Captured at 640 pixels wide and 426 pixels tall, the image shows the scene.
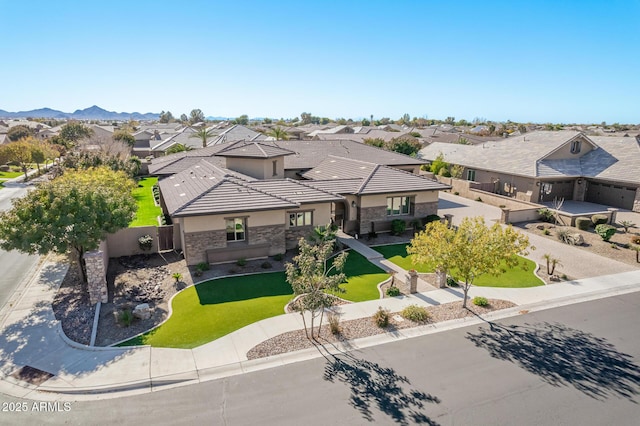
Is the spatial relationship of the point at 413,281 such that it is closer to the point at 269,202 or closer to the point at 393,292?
the point at 393,292

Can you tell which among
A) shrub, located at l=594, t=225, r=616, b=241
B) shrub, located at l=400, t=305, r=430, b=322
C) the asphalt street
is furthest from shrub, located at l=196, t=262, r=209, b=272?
shrub, located at l=594, t=225, r=616, b=241

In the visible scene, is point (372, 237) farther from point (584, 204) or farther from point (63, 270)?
point (584, 204)

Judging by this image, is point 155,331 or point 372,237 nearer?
point 155,331

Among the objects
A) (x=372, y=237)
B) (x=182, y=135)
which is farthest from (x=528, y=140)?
(x=182, y=135)

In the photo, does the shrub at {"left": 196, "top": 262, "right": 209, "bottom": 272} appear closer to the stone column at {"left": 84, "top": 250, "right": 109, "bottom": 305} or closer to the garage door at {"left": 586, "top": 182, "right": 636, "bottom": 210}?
the stone column at {"left": 84, "top": 250, "right": 109, "bottom": 305}

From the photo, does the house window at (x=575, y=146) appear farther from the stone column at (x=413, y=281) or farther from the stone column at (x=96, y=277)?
the stone column at (x=96, y=277)

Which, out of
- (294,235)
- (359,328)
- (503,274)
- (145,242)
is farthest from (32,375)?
(503,274)

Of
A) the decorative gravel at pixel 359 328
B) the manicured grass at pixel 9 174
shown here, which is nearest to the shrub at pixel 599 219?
the decorative gravel at pixel 359 328
